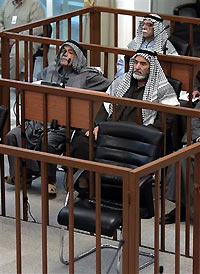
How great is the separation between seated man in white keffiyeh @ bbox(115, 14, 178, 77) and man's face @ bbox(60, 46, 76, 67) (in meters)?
0.73

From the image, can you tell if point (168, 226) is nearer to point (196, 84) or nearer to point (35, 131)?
point (35, 131)

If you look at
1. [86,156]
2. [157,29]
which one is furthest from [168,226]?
[157,29]

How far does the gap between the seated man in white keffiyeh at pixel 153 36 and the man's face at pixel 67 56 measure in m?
0.73

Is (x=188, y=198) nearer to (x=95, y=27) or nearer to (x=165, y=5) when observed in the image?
(x=95, y=27)

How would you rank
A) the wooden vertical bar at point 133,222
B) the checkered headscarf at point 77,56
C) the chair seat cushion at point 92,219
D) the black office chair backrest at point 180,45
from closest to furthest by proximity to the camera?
the wooden vertical bar at point 133,222
the chair seat cushion at point 92,219
the checkered headscarf at point 77,56
the black office chair backrest at point 180,45

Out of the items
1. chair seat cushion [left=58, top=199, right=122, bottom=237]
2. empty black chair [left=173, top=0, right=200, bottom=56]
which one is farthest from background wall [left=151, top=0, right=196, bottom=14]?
chair seat cushion [left=58, top=199, right=122, bottom=237]

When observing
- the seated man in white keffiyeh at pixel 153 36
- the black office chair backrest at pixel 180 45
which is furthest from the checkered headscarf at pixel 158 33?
the black office chair backrest at pixel 180 45

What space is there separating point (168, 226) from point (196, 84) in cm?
169

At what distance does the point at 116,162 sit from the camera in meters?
5.37

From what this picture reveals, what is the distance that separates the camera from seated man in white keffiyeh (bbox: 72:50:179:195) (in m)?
6.16

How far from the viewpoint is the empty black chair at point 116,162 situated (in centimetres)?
503

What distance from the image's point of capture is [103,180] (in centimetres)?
533

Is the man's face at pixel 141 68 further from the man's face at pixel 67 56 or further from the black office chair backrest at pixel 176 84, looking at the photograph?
the man's face at pixel 67 56

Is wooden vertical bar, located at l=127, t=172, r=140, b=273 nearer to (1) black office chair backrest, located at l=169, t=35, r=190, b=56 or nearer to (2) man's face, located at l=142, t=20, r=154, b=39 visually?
(2) man's face, located at l=142, t=20, r=154, b=39
